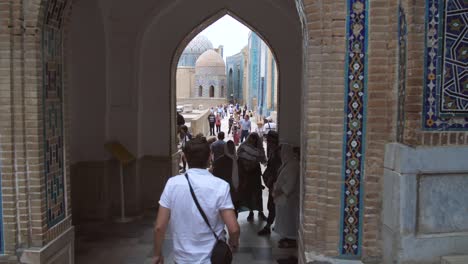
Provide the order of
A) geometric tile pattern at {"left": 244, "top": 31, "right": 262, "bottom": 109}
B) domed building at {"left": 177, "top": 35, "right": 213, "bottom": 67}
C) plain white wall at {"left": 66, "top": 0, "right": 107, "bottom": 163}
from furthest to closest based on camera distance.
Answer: domed building at {"left": 177, "top": 35, "right": 213, "bottom": 67} < geometric tile pattern at {"left": 244, "top": 31, "right": 262, "bottom": 109} < plain white wall at {"left": 66, "top": 0, "right": 107, "bottom": 163}

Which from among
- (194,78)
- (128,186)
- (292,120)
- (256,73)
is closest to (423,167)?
(292,120)

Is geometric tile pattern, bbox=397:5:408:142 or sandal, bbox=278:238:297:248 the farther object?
sandal, bbox=278:238:297:248

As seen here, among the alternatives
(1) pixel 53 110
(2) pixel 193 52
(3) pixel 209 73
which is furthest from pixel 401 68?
(2) pixel 193 52

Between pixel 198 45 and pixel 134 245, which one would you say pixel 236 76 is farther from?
pixel 134 245

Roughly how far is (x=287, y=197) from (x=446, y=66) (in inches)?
111

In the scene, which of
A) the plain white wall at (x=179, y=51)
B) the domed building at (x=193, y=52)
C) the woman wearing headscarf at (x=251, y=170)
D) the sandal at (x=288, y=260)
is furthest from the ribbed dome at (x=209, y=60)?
the sandal at (x=288, y=260)

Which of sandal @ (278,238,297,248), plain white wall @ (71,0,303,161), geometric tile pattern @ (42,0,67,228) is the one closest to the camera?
geometric tile pattern @ (42,0,67,228)

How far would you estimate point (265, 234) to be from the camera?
22.3 feet

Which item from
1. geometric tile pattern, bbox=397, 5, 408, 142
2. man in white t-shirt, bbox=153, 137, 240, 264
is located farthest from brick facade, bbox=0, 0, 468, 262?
man in white t-shirt, bbox=153, 137, 240, 264

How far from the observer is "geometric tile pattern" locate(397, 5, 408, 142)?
11.8 feet

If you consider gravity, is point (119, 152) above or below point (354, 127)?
below

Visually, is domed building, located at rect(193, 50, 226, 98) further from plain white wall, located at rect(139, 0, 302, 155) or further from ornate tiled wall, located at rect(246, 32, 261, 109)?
plain white wall, located at rect(139, 0, 302, 155)

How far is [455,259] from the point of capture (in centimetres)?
355

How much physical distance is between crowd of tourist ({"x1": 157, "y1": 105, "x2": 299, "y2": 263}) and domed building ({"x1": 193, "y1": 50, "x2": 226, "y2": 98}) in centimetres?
3597
